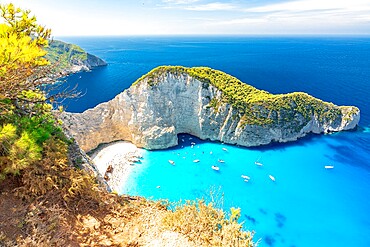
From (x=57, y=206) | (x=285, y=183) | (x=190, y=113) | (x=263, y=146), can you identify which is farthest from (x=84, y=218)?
(x=263, y=146)

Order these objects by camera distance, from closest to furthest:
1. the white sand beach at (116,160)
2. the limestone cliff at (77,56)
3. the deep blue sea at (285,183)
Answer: the deep blue sea at (285,183), the white sand beach at (116,160), the limestone cliff at (77,56)

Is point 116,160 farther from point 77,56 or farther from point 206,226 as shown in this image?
point 77,56

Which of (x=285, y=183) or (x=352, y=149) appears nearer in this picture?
(x=285, y=183)

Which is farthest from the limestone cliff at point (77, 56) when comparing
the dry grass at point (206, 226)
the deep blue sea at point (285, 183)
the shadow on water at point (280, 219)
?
the dry grass at point (206, 226)

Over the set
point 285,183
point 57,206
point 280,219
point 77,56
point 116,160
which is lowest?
point 280,219

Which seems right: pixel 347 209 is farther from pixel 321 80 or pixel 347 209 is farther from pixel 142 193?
pixel 321 80

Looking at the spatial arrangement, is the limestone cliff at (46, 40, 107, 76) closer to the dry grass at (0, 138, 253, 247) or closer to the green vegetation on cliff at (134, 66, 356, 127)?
the green vegetation on cliff at (134, 66, 356, 127)

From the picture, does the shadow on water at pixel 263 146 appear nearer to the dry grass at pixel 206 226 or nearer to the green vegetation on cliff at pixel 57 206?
the green vegetation on cliff at pixel 57 206
